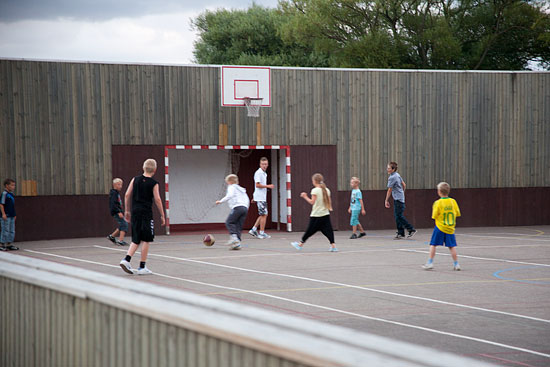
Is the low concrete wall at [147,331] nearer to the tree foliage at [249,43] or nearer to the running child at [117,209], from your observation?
the running child at [117,209]

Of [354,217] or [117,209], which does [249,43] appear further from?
[117,209]

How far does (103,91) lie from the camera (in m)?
→ 22.0

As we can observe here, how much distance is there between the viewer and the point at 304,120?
79.2ft

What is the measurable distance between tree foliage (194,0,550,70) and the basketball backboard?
21.8 metres

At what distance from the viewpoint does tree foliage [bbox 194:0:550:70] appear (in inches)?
1725

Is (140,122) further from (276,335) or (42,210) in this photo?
(276,335)

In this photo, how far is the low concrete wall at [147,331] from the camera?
10.0 ft

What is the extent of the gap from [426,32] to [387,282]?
34039mm

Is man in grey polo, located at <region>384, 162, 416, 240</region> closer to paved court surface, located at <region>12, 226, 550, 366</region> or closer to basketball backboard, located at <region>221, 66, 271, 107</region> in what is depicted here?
paved court surface, located at <region>12, 226, 550, 366</region>

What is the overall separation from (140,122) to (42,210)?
4046 millimetres

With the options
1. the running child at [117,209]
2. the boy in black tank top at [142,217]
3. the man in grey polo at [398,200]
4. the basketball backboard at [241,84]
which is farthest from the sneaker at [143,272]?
the basketball backboard at [241,84]

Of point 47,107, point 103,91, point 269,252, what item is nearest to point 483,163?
point 269,252

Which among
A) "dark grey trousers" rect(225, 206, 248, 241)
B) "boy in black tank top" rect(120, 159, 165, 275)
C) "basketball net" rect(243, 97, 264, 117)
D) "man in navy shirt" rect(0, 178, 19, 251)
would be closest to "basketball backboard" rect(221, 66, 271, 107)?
"basketball net" rect(243, 97, 264, 117)

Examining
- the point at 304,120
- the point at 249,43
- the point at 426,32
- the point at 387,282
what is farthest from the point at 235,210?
the point at 249,43
